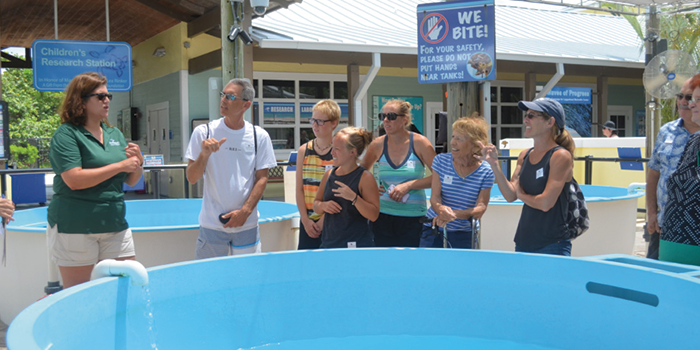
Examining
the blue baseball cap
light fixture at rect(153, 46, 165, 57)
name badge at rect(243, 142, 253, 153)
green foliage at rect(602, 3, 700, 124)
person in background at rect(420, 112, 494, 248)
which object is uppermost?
green foliage at rect(602, 3, 700, 124)

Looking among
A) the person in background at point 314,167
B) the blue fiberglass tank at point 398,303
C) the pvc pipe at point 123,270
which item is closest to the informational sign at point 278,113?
the person in background at point 314,167

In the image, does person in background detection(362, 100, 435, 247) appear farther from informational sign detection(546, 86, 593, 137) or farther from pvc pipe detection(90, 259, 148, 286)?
informational sign detection(546, 86, 593, 137)

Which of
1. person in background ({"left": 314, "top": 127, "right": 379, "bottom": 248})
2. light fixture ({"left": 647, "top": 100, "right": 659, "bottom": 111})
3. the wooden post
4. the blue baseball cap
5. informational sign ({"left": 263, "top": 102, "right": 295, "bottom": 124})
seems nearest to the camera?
the blue baseball cap

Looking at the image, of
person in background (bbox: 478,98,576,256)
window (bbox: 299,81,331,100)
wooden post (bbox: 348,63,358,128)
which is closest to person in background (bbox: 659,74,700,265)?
person in background (bbox: 478,98,576,256)

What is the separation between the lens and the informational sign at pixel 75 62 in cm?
1071

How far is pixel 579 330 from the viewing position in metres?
2.67

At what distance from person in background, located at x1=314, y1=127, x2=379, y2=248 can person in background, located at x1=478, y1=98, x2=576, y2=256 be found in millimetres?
720

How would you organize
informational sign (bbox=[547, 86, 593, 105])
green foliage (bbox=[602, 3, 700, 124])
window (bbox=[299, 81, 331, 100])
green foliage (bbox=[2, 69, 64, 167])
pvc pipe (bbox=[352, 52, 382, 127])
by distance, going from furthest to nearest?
green foliage (bbox=[2, 69, 64, 167]) < informational sign (bbox=[547, 86, 593, 105]) < green foliage (bbox=[602, 3, 700, 124]) < window (bbox=[299, 81, 331, 100]) < pvc pipe (bbox=[352, 52, 382, 127])

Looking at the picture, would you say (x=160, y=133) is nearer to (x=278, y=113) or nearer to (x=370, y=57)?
(x=278, y=113)

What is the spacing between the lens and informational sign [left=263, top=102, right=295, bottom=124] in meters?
17.4

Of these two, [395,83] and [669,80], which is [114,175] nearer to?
[669,80]

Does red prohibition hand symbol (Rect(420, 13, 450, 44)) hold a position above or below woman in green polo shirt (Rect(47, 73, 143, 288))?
above

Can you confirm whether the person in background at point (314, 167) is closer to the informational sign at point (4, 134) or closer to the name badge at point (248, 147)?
the name badge at point (248, 147)

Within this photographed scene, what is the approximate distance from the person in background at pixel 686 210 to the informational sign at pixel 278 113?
14688mm
